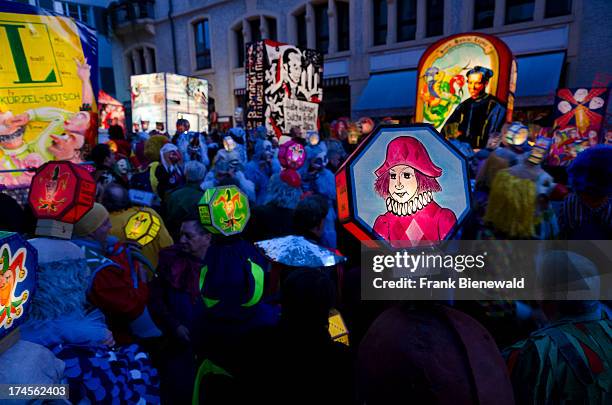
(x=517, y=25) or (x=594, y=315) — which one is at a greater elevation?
(x=517, y=25)

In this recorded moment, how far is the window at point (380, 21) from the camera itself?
15375 mm

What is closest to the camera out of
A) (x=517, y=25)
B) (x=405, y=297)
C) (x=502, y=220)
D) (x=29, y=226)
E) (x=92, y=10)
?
(x=405, y=297)

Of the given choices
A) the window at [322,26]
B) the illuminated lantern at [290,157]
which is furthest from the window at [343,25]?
the illuminated lantern at [290,157]

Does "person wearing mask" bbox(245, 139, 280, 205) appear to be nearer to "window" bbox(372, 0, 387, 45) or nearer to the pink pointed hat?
the pink pointed hat

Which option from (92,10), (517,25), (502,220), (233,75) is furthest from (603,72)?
(92,10)

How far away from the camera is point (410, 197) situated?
1.16 m

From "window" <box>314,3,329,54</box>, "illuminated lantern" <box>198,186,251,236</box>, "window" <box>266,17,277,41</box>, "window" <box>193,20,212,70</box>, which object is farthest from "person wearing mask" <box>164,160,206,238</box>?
"window" <box>193,20,212,70</box>

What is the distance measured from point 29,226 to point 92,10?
2790 cm

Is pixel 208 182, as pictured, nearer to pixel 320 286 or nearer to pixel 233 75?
pixel 320 286

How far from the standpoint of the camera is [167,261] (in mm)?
2520

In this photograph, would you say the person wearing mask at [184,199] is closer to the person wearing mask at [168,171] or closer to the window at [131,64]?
the person wearing mask at [168,171]

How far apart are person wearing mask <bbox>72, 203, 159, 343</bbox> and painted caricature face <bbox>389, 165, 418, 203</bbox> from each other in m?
1.58

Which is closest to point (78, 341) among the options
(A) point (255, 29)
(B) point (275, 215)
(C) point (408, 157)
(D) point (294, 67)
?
(C) point (408, 157)

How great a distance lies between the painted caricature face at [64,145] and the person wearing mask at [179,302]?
210cm
